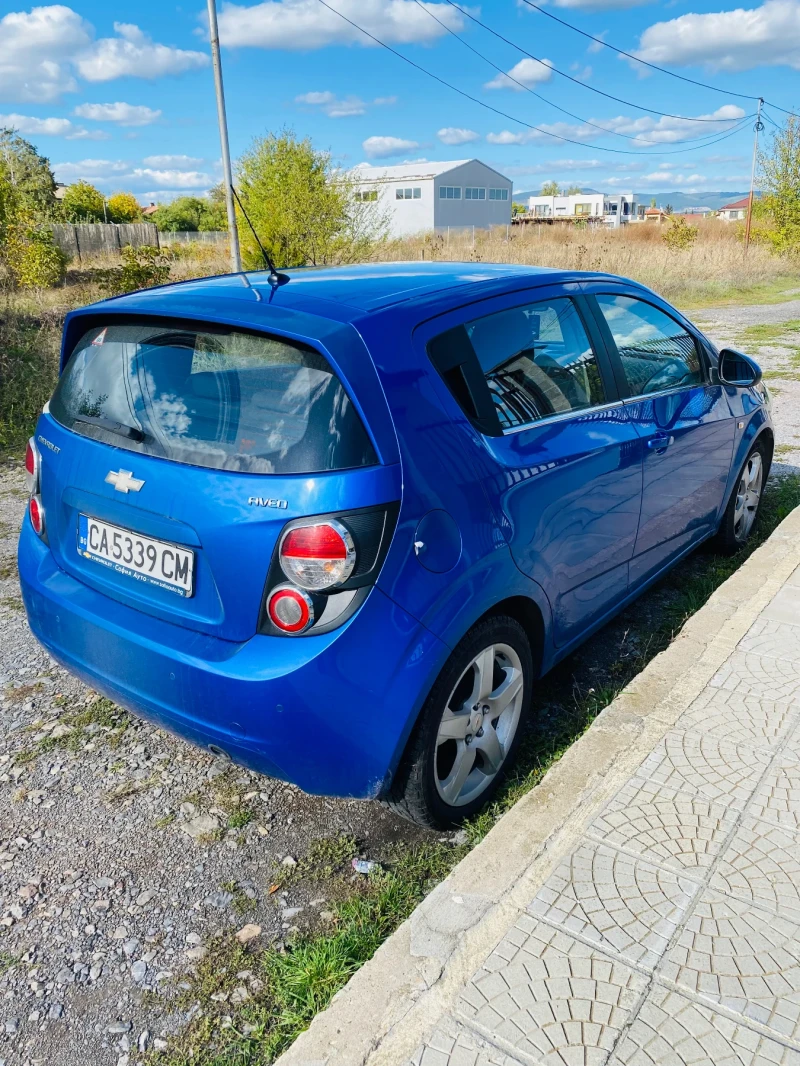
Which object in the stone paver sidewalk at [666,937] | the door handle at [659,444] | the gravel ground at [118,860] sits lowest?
the gravel ground at [118,860]

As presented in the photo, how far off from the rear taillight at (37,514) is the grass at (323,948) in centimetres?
142

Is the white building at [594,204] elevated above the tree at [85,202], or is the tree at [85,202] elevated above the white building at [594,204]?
the white building at [594,204]

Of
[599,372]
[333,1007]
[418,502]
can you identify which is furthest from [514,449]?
[333,1007]

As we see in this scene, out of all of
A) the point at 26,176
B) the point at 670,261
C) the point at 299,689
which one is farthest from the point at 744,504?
the point at 26,176

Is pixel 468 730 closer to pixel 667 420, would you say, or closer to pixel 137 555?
pixel 137 555

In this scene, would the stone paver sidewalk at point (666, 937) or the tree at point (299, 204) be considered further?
the tree at point (299, 204)

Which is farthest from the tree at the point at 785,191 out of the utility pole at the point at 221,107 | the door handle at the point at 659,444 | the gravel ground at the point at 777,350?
the door handle at the point at 659,444

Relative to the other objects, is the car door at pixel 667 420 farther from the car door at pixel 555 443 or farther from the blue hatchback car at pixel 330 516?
the blue hatchback car at pixel 330 516

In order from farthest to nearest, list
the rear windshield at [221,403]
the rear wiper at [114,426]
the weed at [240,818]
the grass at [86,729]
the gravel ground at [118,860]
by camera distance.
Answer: the grass at [86,729] → the weed at [240,818] → the rear wiper at [114,426] → the rear windshield at [221,403] → the gravel ground at [118,860]

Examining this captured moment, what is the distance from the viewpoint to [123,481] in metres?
2.42

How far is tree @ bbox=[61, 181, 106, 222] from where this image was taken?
58.0 m

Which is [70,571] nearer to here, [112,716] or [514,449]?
[112,716]

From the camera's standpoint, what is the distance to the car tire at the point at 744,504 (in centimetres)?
473

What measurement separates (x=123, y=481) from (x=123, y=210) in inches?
2912
